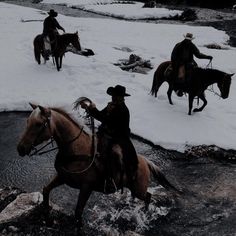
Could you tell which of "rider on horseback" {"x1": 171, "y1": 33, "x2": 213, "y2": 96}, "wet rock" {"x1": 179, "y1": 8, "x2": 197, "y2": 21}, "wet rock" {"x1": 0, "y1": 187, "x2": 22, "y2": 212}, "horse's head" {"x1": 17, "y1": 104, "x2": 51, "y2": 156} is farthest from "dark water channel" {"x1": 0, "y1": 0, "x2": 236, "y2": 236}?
"wet rock" {"x1": 179, "y1": 8, "x2": 197, "y2": 21}

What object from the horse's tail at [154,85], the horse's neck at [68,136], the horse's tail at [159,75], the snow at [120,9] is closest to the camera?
the horse's neck at [68,136]

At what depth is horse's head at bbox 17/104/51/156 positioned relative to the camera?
5516 millimetres

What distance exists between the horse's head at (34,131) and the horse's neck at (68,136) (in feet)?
0.63

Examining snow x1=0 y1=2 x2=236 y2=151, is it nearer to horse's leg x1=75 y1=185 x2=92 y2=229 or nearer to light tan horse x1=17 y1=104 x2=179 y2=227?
light tan horse x1=17 y1=104 x2=179 y2=227

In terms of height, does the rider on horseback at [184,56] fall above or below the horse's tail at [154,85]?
above

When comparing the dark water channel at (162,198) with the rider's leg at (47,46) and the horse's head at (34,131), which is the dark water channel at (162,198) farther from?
the rider's leg at (47,46)

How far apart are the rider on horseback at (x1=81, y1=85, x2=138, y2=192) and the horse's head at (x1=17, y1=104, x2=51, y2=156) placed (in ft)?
2.72

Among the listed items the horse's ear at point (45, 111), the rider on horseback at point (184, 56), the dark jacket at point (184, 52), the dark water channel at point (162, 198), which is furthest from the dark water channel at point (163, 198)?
the dark jacket at point (184, 52)

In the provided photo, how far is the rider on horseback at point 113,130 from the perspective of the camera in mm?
6266

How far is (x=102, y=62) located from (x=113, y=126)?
11425 millimetres

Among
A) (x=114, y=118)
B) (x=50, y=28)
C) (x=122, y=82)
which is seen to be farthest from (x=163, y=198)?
(x=50, y=28)

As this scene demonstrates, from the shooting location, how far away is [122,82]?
15.3 meters

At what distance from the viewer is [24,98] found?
13.2 metres

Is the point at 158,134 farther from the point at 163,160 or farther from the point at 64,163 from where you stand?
the point at 64,163
